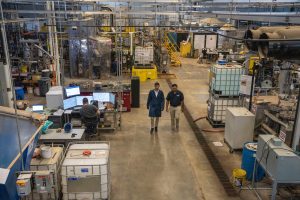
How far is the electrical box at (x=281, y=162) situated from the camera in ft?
19.2

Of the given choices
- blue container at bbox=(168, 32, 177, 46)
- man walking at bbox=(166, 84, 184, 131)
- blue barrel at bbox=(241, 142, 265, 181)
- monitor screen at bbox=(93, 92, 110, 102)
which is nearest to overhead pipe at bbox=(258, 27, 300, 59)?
blue barrel at bbox=(241, 142, 265, 181)

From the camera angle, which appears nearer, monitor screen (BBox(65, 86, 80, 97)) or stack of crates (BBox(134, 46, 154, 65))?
monitor screen (BBox(65, 86, 80, 97))

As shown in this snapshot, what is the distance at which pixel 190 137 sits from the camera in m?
9.91

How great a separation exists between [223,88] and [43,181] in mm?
6795

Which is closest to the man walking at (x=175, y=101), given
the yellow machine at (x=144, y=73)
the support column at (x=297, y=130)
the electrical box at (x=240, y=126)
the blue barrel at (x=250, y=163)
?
the electrical box at (x=240, y=126)

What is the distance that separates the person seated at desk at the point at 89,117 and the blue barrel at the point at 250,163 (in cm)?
434

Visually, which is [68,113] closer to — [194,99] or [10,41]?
[194,99]

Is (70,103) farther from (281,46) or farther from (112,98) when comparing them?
(281,46)

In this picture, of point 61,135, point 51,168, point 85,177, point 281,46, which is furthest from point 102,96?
point 281,46

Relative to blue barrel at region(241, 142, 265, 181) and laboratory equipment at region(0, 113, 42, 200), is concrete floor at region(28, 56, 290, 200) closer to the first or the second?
blue barrel at region(241, 142, 265, 181)

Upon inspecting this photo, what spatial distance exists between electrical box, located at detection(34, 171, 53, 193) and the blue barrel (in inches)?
178

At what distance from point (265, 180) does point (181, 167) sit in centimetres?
210

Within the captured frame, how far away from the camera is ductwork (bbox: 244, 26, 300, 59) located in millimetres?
4289

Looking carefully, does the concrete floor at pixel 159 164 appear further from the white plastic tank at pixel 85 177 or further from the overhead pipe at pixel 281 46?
the overhead pipe at pixel 281 46
